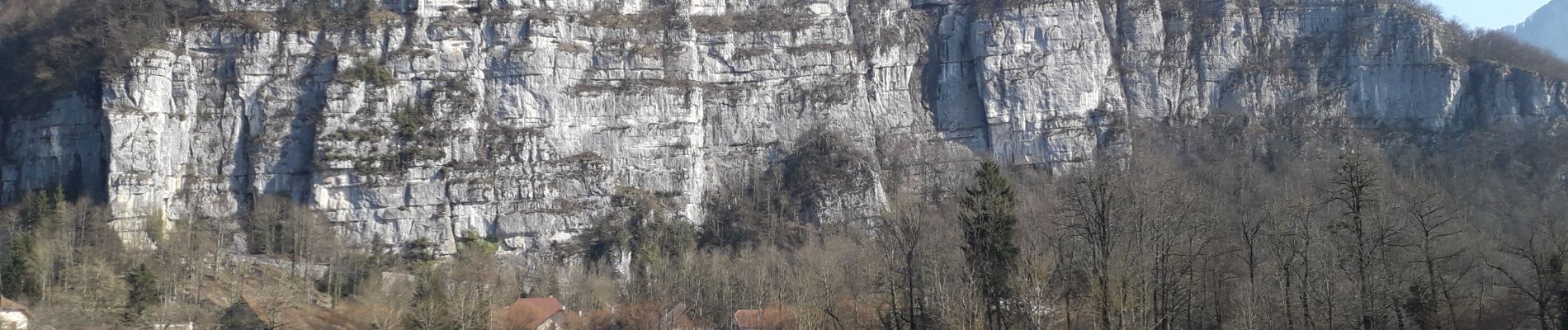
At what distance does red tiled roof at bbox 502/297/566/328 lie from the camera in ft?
152

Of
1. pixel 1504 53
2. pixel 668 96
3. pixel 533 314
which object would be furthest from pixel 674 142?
Result: pixel 1504 53

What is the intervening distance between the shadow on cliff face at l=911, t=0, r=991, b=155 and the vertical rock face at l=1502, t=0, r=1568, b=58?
86335 mm

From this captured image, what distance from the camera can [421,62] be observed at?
66375 mm

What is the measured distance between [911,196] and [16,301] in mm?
A: 43696

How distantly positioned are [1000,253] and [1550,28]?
132 metres

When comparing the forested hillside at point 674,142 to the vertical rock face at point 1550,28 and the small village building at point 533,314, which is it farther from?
the vertical rock face at point 1550,28

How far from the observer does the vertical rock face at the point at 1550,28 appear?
127938 millimetres

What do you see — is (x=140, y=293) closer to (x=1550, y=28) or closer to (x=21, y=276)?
(x=21, y=276)

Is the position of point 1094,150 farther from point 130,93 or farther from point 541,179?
point 130,93

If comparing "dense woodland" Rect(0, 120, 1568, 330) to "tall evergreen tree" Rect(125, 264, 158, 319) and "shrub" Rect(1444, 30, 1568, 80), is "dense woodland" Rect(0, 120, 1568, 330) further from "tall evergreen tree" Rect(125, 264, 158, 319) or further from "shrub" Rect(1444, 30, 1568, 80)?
"shrub" Rect(1444, 30, 1568, 80)

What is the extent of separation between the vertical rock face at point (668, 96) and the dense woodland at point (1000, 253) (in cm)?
213

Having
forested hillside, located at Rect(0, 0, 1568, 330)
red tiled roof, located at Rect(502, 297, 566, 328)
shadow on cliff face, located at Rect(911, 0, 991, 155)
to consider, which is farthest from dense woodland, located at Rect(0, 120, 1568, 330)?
shadow on cliff face, located at Rect(911, 0, 991, 155)

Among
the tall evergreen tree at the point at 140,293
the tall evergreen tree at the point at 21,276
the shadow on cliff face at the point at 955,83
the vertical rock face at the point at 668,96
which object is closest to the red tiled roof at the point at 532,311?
the tall evergreen tree at the point at 140,293

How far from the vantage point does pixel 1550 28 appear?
133 meters
